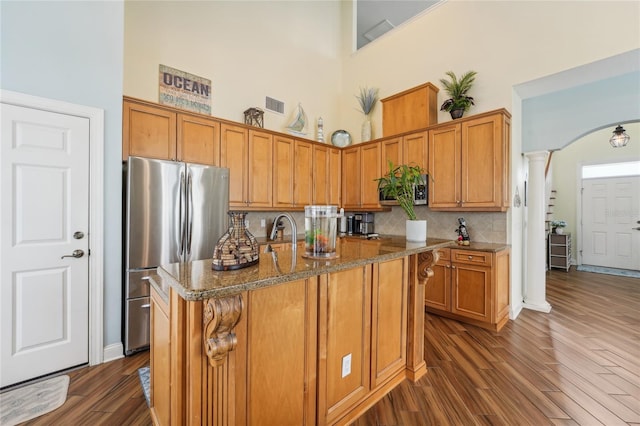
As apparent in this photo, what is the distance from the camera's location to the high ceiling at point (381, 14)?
4.89 metres

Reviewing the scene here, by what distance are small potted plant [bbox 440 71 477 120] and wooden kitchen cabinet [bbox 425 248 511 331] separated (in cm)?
188

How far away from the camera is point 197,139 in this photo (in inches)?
129

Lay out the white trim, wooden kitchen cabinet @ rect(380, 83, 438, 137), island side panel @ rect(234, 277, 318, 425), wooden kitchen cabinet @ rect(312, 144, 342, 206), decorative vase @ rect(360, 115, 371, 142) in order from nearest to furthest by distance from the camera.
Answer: island side panel @ rect(234, 277, 318, 425), the white trim, wooden kitchen cabinet @ rect(380, 83, 438, 137), wooden kitchen cabinet @ rect(312, 144, 342, 206), decorative vase @ rect(360, 115, 371, 142)

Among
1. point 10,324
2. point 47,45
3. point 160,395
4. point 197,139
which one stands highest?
point 47,45

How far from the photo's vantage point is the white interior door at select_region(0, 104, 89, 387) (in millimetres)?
1984

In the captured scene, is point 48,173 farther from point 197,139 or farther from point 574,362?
point 574,362

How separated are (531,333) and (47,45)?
522 centimetres

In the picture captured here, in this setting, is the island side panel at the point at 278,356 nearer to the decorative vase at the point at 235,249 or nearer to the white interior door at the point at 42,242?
the decorative vase at the point at 235,249

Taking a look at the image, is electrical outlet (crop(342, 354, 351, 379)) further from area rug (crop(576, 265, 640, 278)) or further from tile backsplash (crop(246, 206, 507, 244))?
area rug (crop(576, 265, 640, 278))

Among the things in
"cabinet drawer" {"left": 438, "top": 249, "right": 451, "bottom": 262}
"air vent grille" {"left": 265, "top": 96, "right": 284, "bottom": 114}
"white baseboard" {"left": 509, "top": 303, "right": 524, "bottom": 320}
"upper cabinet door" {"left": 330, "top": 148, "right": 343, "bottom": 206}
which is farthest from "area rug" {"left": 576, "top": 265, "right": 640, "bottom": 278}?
"air vent grille" {"left": 265, "top": 96, "right": 284, "bottom": 114}

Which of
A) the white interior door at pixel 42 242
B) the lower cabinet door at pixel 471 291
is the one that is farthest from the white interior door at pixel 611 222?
the white interior door at pixel 42 242

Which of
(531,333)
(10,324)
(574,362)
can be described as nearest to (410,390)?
(574,362)

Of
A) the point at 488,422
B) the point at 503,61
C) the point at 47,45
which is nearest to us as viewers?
the point at 488,422

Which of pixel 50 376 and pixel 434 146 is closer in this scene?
pixel 50 376
